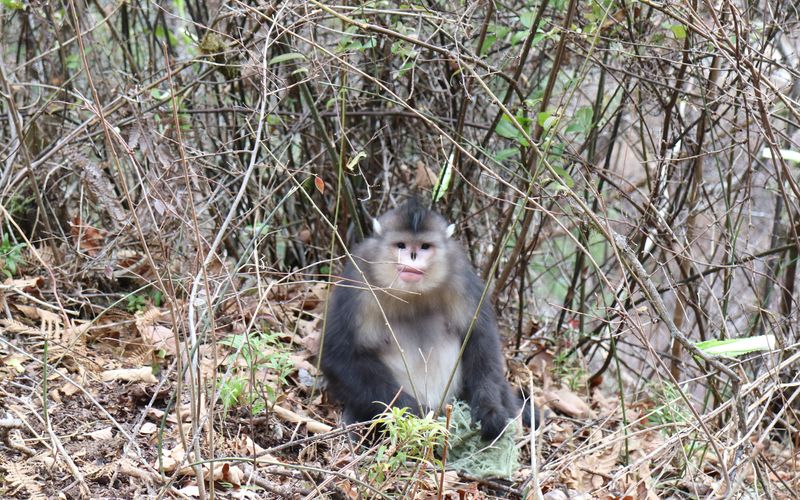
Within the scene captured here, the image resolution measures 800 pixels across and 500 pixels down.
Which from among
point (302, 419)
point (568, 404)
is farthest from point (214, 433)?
point (568, 404)

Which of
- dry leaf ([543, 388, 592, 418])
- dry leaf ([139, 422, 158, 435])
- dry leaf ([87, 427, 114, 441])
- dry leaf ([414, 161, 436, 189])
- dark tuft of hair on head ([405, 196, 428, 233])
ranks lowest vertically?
dry leaf ([543, 388, 592, 418])

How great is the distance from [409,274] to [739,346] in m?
1.72

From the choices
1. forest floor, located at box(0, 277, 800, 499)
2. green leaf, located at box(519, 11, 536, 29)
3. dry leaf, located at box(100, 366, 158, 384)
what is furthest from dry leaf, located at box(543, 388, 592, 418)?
dry leaf, located at box(100, 366, 158, 384)

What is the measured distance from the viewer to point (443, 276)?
179 inches

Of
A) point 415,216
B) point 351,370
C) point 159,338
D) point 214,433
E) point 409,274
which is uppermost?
point 415,216

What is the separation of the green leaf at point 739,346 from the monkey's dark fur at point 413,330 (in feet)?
4.40

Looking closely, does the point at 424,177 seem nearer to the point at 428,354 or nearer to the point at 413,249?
the point at 413,249

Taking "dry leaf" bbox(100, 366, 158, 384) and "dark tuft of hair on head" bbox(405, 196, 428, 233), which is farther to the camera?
"dark tuft of hair on head" bbox(405, 196, 428, 233)

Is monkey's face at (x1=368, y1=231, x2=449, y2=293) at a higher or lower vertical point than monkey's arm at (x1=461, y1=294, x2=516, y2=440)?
higher

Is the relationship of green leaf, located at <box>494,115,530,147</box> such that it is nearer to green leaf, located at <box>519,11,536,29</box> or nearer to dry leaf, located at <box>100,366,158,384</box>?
green leaf, located at <box>519,11,536,29</box>

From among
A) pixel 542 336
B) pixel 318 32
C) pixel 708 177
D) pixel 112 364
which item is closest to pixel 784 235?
pixel 708 177

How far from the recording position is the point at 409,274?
436 cm

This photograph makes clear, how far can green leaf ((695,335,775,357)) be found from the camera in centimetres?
302

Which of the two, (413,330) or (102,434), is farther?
(413,330)
